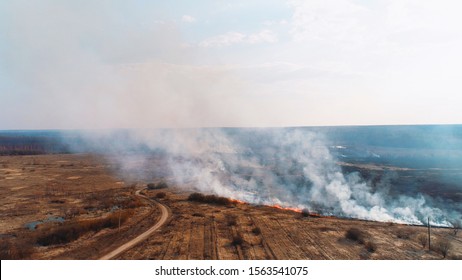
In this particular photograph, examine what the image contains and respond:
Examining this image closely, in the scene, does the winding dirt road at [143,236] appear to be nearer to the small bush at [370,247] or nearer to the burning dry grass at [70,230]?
the burning dry grass at [70,230]

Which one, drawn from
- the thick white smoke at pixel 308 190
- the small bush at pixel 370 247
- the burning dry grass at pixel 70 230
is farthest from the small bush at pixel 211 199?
the small bush at pixel 370 247

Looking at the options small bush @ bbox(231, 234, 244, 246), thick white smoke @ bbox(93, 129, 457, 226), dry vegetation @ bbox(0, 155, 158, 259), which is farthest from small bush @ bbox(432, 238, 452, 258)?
dry vegetation @ bbox(0, 155, 158, 259)

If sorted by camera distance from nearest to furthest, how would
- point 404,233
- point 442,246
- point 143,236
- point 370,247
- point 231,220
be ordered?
point 370,247
point 442,246
point 143,236
point 404,233
point 231,220

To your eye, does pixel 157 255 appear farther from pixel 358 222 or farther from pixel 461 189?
pixel 461 189

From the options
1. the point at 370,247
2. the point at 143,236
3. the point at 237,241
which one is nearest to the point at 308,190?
the point at 370,247

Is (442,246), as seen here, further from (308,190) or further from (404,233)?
(308,190)

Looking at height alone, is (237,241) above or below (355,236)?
above

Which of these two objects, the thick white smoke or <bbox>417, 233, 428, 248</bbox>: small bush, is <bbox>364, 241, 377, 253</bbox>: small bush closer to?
<bbox>417, 233, 428, 248</bbox>: small bush

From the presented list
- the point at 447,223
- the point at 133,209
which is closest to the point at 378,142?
the point at 447,223

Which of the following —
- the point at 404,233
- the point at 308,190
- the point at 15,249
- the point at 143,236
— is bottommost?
the point at 308,190
